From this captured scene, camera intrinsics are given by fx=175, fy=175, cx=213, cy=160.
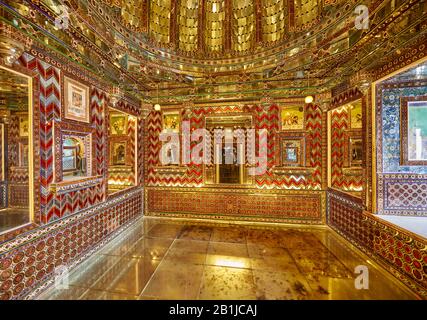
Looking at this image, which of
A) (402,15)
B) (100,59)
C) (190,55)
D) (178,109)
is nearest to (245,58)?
(190,55)

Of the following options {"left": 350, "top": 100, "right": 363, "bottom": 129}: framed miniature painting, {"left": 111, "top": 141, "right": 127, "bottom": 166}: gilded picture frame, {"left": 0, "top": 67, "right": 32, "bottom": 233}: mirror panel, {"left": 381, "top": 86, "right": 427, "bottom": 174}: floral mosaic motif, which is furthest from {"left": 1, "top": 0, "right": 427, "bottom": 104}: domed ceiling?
{"left": 0, "top": 67, "right": 32, "bottom": 233}: mirror panel

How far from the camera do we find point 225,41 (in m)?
4.91

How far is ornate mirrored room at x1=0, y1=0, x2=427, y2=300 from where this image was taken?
271cm

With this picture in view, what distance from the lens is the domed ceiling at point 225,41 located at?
2711 mm

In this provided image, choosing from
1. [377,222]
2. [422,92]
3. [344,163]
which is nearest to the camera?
[377,222]

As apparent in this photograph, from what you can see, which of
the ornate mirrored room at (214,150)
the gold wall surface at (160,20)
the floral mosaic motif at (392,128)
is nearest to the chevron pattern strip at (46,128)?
the ornate mirrored room at (214,150)

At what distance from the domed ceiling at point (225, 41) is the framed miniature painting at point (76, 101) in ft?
1.55

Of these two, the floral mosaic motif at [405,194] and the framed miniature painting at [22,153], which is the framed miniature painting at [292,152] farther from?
the framed miniature painting at [22,153]

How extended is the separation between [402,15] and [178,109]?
523cm

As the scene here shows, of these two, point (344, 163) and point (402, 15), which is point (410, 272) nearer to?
point (344, 163)

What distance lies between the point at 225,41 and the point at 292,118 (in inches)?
118
